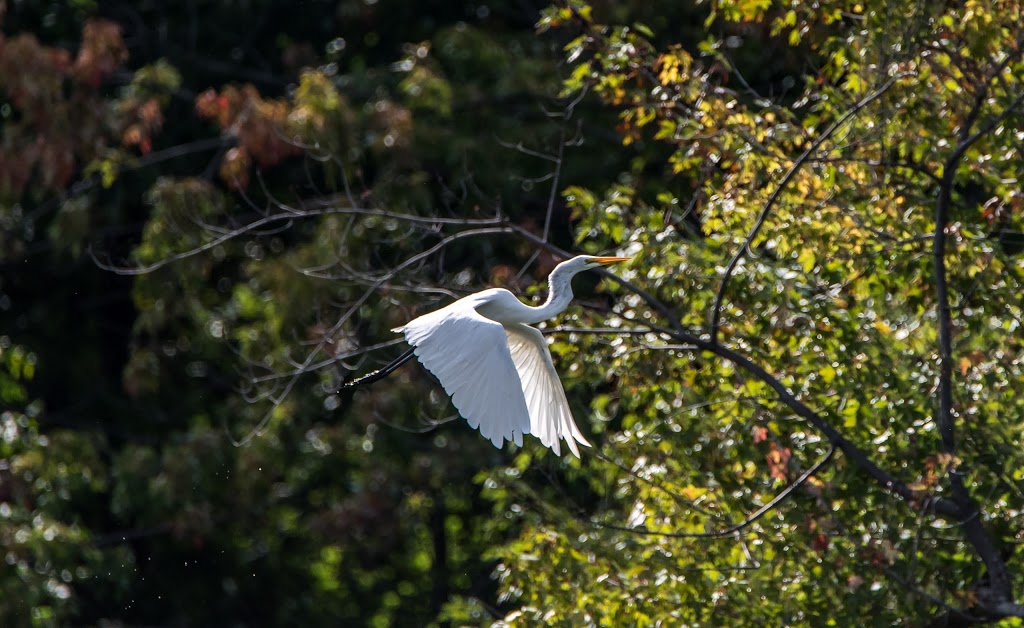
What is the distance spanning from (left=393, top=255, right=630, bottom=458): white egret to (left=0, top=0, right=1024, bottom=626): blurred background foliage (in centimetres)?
22

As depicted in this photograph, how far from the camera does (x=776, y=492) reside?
19.1 feet

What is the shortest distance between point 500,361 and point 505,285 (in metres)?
2.02

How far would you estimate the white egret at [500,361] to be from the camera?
15.5 ft

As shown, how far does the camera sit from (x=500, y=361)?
4988 millimetres

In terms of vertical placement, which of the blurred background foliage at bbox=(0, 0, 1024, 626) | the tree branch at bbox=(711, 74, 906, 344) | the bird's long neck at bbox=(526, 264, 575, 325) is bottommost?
the blurred background foliage at bbox=(0, 0, 1024, 626)

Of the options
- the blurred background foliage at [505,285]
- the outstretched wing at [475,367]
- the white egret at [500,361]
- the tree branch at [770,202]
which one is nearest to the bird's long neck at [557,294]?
the white egret at [500,361]

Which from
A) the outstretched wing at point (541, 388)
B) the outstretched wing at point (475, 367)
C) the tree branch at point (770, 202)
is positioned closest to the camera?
the outstretched wing at point (475, 367)

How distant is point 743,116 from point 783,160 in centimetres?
23

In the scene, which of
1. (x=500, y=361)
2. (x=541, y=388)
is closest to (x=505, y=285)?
(x=541, y=388)

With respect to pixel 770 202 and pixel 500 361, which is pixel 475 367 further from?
pixel 770 202

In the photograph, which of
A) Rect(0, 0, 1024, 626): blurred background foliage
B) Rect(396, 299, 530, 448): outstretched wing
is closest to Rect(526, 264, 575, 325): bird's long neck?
Rect(0, 0, 1024, 626): blurred background foliage

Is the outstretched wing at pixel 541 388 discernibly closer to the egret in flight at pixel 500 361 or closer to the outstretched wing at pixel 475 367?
the egret in flight at pixel 500 361

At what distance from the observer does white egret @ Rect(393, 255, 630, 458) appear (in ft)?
15.5

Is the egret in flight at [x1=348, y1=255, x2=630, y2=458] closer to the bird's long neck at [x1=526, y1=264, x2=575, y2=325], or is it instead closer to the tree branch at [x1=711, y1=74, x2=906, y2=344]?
the bird's long neck at [x1=526, y1=264, x2=575, y2=325]
